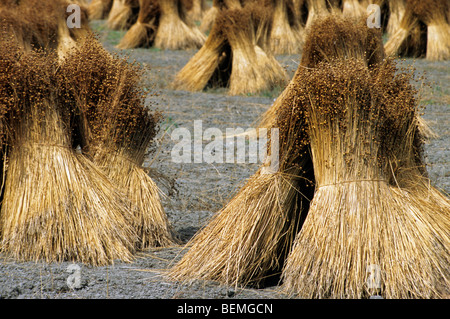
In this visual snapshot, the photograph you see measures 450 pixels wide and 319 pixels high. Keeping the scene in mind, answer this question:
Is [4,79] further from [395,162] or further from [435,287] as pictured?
[435,287]

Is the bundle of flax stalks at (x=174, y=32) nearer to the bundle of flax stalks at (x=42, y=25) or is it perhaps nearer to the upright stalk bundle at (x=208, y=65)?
the bundle of flax stalks at (x=42, y=25)

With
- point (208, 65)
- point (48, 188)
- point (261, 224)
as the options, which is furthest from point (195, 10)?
point (261, 224)

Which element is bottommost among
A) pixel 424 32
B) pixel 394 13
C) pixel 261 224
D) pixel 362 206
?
pixel 261 224

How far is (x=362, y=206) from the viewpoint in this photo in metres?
3.33

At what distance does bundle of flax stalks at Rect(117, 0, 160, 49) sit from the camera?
1374 cm

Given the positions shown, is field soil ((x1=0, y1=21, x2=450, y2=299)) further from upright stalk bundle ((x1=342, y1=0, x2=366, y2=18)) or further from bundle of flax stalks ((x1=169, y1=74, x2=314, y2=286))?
upright stalk bundle ((x1=342, y1=0, x2=366, y2=18))

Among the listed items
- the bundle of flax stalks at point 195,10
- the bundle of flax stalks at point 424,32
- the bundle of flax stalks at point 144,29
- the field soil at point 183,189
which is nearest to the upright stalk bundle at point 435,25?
the bundle of flax stalks at point 424,32

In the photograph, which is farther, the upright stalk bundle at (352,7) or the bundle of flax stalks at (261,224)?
the upright stalk bundle at (352,7)

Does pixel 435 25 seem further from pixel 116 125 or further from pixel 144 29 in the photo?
pixel 116 125

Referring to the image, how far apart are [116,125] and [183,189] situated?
156cm

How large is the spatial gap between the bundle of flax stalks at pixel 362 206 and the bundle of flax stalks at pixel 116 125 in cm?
117

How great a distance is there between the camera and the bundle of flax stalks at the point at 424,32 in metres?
12.1

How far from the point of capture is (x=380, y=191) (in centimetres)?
339

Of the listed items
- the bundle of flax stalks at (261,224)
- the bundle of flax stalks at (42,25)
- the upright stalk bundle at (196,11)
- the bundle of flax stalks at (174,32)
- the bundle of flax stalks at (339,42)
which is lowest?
the bundle of flax stalks at (261,224)
